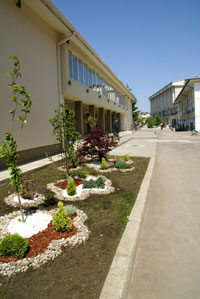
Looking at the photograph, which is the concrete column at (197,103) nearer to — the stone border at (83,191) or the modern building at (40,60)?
the modern building at (40,60)

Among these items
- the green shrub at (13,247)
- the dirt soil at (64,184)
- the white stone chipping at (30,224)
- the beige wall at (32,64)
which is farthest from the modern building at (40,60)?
the green shrub at (13,247)

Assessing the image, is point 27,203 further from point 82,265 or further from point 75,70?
point 75,70

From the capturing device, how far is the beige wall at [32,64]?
7.68 meters

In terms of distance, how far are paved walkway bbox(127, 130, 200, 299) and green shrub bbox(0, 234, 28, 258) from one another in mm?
1441

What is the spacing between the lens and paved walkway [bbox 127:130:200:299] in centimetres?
247

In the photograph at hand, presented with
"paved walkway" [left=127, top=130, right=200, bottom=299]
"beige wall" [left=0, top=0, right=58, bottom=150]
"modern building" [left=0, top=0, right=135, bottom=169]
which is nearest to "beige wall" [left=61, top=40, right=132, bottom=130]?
"modern building" [left=0, top=0, right=135, bottom=169]

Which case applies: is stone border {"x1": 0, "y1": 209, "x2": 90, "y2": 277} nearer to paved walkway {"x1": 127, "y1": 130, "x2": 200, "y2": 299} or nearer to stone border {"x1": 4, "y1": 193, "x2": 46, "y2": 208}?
stone border {"x1": 4, "y1": 193, "x2": 46, "y2": 208}

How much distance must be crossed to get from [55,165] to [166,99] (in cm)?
8124

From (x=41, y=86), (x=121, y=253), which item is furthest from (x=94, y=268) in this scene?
(x=41, y=86)

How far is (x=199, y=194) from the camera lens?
5.57 meters

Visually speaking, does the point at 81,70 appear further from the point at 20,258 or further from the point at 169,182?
the point at 20,258

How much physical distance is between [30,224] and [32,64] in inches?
307

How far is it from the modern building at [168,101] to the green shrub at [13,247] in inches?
2554

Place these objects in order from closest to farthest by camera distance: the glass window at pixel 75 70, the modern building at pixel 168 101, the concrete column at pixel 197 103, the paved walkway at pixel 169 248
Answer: the paved walkway at pixel 169 248 < the glass window at pixel 75 70 < the concrete column at pixel 197 103 < the modern building at pixel 168 101
